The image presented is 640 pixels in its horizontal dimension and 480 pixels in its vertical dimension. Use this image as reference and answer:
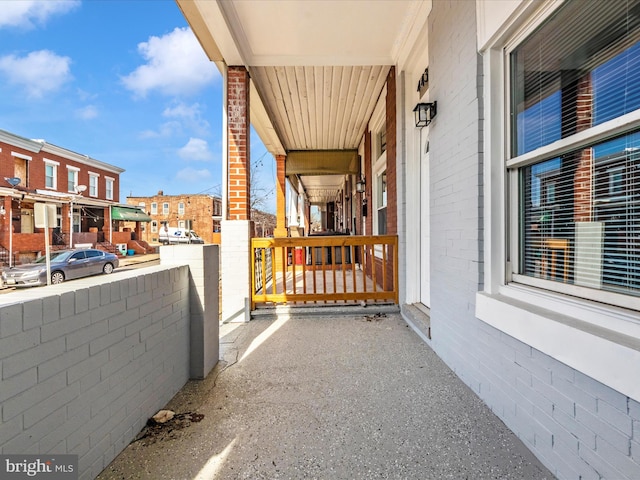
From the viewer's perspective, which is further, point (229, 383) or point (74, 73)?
point (74, 73)

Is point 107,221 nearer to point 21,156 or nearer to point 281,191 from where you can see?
point 21,156

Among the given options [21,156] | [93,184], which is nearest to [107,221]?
[93,184]

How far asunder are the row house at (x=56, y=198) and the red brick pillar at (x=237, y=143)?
36.1ft

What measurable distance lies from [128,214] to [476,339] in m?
24.9

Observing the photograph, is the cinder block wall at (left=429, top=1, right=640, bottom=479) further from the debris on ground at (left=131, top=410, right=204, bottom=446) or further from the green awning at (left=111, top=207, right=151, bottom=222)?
the green awning at (left=111, top=207, right=151, bottom=222)

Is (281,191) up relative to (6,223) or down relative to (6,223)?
up

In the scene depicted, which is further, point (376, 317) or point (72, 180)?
point (72, 180)

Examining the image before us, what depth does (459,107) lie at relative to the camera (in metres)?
2.13

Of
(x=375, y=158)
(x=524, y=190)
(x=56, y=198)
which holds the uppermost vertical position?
(x=56, y=198)

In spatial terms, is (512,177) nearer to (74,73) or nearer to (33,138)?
(33,138)

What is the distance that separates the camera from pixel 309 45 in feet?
11.9

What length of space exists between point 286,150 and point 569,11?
7347mm

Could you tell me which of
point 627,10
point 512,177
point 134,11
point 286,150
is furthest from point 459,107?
point 134,11

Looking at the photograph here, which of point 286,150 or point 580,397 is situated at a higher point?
point 286,150
